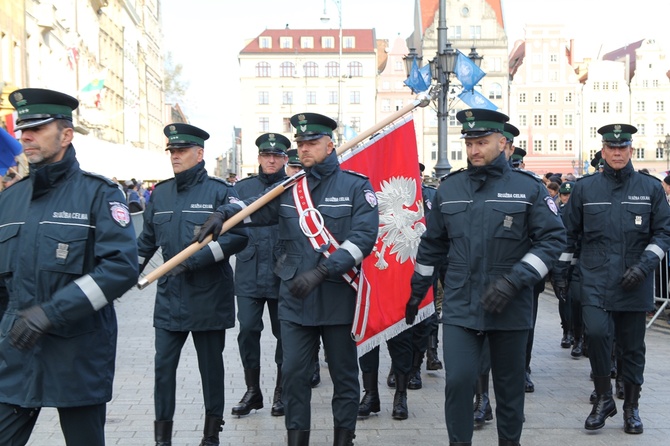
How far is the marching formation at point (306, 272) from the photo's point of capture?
445 centimetres

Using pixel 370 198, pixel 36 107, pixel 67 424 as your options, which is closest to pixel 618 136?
pixel 370 198

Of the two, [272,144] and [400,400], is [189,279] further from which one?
[400,400]

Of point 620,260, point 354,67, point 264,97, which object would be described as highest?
point 354,67

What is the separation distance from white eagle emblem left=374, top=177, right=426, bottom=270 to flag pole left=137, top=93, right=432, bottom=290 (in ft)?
2.39

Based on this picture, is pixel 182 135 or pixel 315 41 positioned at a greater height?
pixel 315 41

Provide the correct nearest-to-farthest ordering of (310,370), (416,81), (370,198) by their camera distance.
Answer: (310,370)
(370,198)
(416,81)

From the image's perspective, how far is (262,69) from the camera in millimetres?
97500

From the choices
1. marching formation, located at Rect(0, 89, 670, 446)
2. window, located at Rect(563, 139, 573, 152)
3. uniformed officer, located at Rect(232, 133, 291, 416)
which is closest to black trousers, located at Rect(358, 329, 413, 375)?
marching formation, located at Rect(0, 89, 670, 446)

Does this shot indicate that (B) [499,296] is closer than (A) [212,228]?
Result: Yes

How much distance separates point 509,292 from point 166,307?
92.6 inches

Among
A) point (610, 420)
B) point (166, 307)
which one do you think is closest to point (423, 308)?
point (610, 420)

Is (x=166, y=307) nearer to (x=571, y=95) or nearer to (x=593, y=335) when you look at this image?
(x=593, y=335)

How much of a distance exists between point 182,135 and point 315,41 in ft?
309

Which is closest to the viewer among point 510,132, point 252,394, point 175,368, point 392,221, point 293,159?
point 175,368
